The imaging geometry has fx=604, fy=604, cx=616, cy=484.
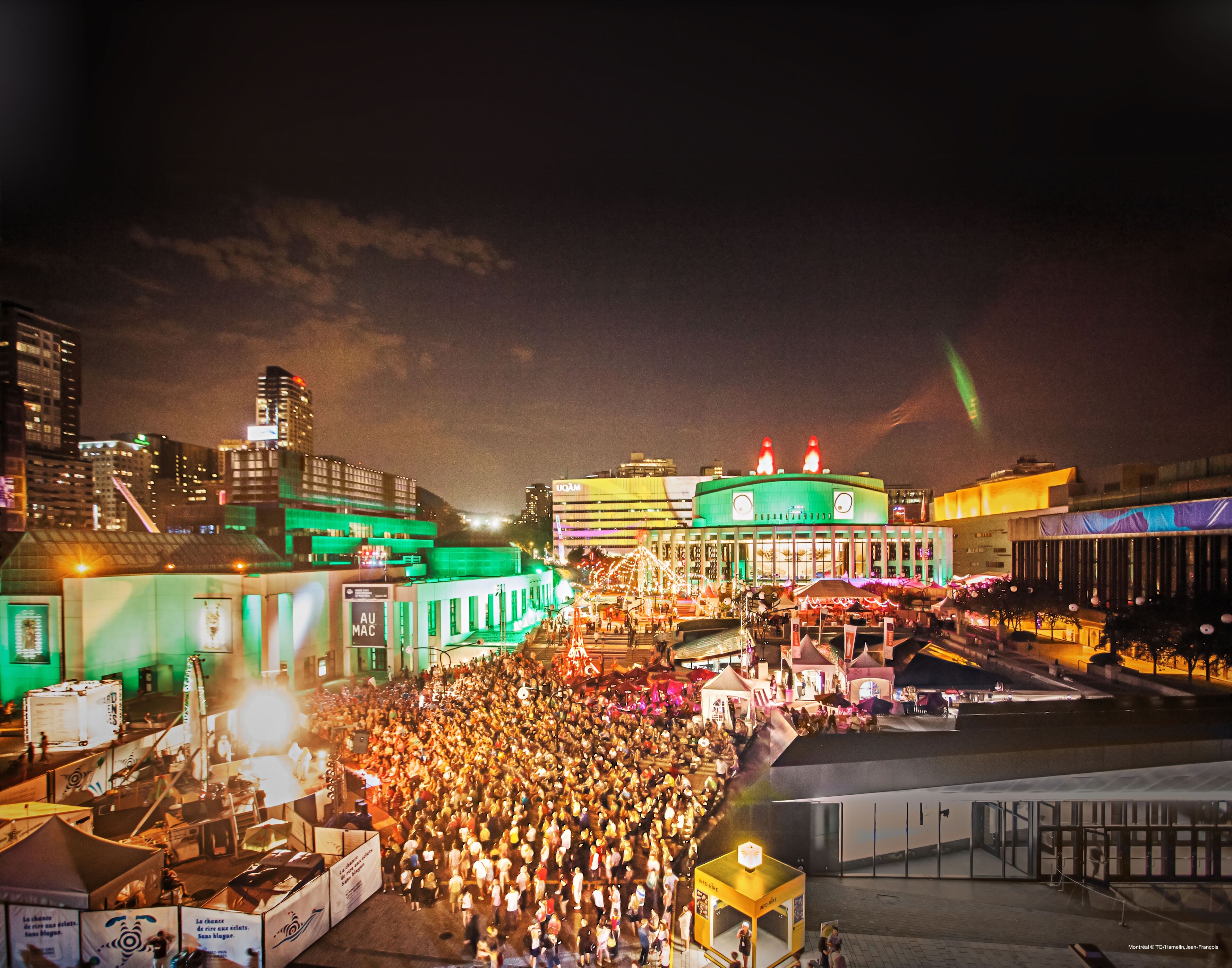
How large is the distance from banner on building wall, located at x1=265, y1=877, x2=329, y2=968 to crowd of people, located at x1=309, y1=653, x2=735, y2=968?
1412mm

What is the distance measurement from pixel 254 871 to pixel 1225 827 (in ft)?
51.6

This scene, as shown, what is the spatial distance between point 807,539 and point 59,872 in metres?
74.7

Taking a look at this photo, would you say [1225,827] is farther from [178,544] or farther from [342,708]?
[178,544]

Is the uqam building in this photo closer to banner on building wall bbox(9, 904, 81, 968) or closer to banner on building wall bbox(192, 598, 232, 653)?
banner on building wall bbox(192, 598, 232, 653)

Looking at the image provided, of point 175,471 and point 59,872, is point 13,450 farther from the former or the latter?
point 175,471

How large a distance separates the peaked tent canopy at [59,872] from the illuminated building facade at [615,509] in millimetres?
113094

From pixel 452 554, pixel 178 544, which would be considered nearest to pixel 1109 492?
pixel 452 554

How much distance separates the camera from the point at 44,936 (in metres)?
7.89

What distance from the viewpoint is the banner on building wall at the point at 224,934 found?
7734 millimetres

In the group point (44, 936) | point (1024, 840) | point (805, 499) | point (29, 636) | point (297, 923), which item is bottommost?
point (1024, 840)

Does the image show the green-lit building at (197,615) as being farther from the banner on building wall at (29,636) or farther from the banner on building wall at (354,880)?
the banner on building wall at (354,880)

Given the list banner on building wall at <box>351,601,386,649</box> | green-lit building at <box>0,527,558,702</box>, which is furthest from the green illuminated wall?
banner on building wall at <box>351,601,386,649</box>

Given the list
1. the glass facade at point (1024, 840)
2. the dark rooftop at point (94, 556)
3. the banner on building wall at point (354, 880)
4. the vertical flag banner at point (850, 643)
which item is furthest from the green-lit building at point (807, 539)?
the banner on building wall at point (354, 880)

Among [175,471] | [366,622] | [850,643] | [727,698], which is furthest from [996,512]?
[175,471]
